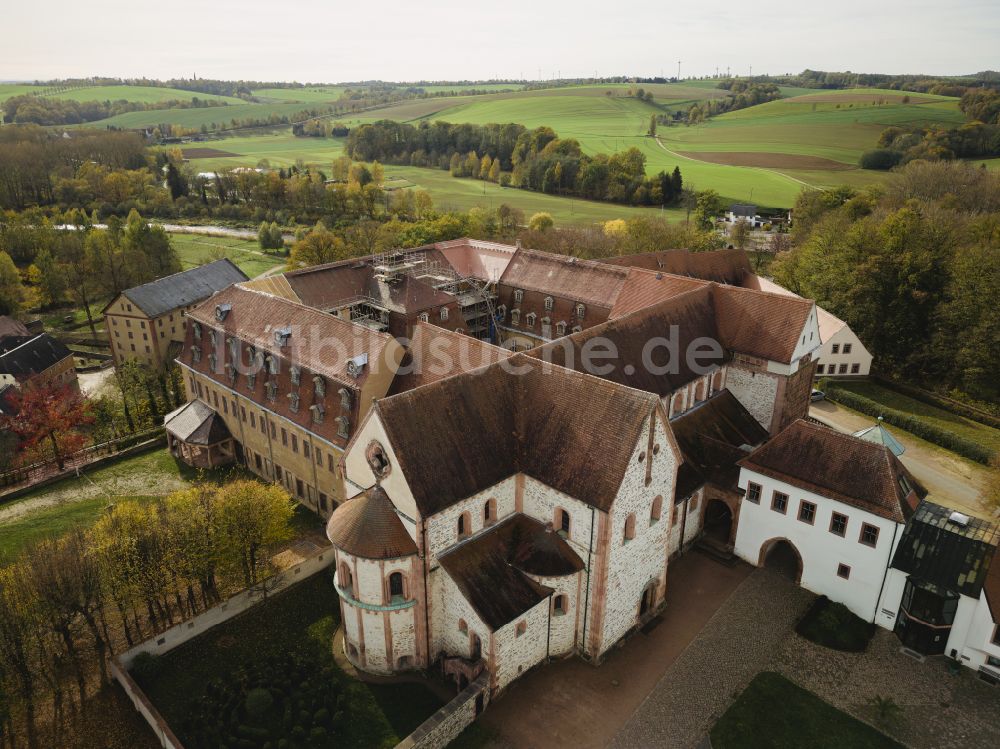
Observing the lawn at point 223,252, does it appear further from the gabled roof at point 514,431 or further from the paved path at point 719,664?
the paved path at point 719,664

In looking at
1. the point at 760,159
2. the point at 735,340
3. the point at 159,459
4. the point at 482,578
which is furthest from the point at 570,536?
the point at 760,159

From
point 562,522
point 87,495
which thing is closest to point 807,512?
point 562,522

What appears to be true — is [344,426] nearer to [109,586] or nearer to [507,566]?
[507,566]

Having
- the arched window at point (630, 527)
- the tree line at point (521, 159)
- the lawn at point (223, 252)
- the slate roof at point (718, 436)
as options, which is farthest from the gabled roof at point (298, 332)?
the tree line at point (521, 159)

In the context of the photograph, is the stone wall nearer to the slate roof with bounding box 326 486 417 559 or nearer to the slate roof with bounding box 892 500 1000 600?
the slate roof with bounding box 326 486 417 559

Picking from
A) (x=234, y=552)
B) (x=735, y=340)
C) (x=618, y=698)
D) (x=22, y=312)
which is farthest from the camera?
(x=22, y=312)

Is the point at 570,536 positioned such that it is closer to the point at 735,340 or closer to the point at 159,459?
the point at 735,340

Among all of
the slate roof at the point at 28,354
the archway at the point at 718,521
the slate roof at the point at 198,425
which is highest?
the slate roof at the point at 198,425
